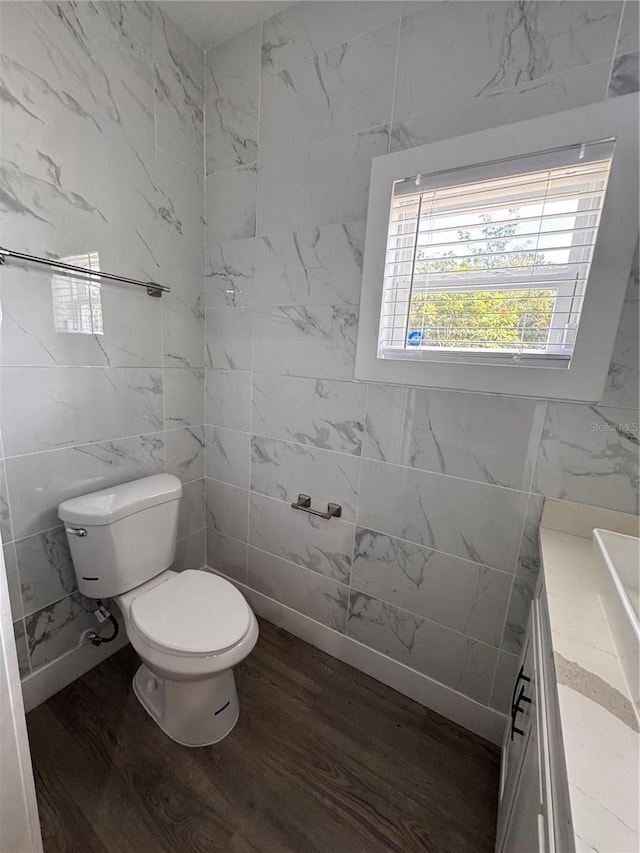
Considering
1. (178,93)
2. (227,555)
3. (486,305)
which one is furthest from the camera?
(227,555)

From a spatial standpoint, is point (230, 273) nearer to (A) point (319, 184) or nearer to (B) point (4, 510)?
(A) point (319, 184)

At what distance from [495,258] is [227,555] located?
1.81 metres

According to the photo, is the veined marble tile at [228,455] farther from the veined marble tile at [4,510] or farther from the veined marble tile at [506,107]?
the veined marble tile at [506,107]

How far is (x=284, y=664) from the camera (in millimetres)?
1602

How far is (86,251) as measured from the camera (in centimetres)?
128

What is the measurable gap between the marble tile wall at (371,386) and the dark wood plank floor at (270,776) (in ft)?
0.82

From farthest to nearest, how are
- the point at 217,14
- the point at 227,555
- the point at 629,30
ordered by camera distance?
the point at 227,555
the point at 217,14
the point at 629,30

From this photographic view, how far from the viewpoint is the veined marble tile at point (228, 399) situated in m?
1.69

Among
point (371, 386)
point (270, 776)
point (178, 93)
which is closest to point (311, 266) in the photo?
point (371, 386)

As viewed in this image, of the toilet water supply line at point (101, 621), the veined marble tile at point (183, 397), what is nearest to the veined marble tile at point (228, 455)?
the veined marble tile at point (183, 397)

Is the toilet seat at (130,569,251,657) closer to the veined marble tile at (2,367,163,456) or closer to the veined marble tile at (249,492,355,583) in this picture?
the veined marble tile at (249,492,355,583)

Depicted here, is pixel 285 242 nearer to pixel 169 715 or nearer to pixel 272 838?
pixel 169 715

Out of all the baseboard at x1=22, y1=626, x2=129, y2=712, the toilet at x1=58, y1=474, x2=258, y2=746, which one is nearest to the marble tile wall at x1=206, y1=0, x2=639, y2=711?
the toilet at x1=58, y1=474, x2=258, y2=746

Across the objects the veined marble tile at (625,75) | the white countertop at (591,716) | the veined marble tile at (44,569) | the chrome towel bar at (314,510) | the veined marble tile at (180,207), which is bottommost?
the veined marble tile at (44,569)
